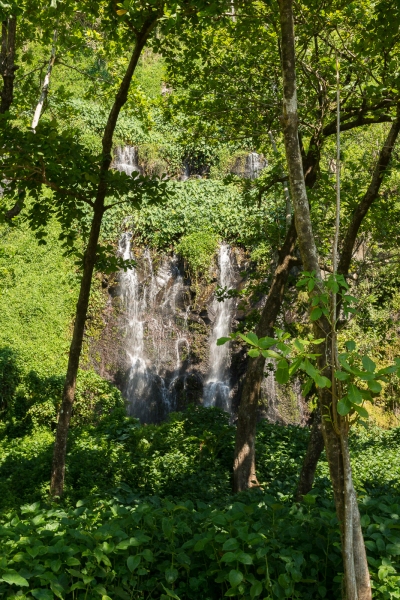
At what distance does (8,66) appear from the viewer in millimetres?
7176

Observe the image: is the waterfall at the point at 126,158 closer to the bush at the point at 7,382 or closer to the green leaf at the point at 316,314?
the bush at the point at 7,382

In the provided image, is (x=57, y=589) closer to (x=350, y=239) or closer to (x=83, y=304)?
(x=83, y=304)

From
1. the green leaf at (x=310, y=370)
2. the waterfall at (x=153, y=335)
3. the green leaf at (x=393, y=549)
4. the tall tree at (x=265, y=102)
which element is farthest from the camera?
the waterfall at (x=153, y=335)

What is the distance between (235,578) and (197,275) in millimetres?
13713

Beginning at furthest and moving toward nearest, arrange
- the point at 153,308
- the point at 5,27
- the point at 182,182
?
the point at 182,182
the point at 153,308
the point at 5,27

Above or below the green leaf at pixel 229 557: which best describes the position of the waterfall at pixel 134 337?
above

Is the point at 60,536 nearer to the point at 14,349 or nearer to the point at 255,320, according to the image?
the point at 255,320

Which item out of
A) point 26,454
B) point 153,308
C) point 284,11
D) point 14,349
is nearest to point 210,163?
point 153,308

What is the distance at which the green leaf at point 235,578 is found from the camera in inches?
125

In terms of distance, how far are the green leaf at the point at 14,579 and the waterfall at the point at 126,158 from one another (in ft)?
57.5

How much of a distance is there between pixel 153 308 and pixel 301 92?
8455 millimetres

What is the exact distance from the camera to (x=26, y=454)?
9992mm

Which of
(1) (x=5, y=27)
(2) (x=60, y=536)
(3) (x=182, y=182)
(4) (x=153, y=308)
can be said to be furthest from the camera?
(3) (x=182, y=182)

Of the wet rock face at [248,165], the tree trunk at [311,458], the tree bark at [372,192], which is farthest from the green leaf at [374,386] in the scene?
the wet rock face at [248,165]
